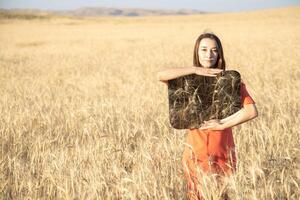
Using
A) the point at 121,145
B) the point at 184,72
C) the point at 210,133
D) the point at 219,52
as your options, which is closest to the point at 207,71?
the point at 184,72

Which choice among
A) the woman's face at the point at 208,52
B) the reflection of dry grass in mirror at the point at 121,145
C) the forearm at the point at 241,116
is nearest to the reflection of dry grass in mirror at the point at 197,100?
the forearm at the point at 241,116

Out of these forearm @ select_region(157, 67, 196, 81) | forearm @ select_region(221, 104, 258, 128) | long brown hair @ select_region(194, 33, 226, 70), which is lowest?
forearm @ select_region(221, 104, 258, 128)

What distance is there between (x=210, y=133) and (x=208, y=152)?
4.1 inches

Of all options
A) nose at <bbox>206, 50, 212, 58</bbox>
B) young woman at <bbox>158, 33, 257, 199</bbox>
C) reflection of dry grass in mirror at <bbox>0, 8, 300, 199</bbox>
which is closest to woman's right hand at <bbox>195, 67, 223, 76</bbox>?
young woman at <bbox>158, 33, 257, 199</bbox>

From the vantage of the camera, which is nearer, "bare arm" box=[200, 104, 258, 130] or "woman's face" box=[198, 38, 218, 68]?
"bare arm" box=[200, 104, 258, 130]

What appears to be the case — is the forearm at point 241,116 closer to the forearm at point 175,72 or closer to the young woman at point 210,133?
the young woman at point 210,133

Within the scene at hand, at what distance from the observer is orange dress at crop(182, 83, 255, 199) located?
2.28 metres

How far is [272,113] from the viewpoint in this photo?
468 cm

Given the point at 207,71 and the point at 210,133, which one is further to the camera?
the point at 210,133

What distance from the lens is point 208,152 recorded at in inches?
90.0

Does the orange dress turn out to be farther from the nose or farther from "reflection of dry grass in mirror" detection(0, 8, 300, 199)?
the nose

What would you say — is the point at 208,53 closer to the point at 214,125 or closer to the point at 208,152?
the point at 214,125

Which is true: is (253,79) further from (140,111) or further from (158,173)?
(158,173)

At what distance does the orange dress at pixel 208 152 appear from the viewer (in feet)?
7.48
